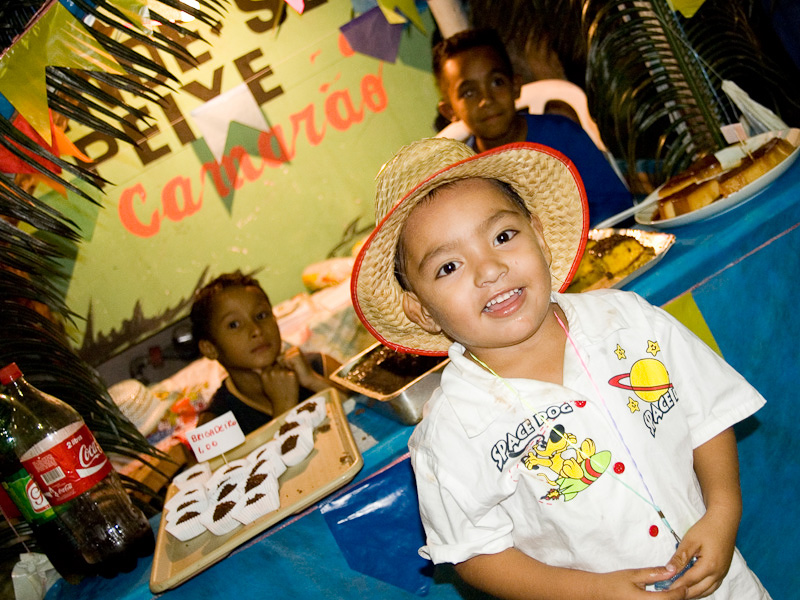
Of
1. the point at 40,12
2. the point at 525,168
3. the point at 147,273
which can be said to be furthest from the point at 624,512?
the point at 147,273

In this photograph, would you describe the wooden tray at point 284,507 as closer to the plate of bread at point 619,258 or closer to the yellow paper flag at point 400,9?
the plate of bread at point 619,258

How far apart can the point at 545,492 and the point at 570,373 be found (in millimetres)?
254

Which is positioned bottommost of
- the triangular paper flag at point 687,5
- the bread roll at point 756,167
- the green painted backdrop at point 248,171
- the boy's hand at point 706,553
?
the boy's hand at point 706,553

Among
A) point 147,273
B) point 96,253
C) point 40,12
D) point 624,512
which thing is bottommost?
point 624,512

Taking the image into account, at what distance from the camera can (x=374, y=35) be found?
3.37 meters

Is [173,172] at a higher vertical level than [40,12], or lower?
lower

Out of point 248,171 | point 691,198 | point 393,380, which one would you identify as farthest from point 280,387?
point 691,198

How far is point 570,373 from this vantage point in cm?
122

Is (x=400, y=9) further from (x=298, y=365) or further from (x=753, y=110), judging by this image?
(x=298, y=365)

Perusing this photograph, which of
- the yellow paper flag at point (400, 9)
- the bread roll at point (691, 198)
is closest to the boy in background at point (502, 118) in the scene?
the yellow paper flag at point (400, 9)

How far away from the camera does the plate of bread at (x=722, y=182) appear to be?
212 centimetres

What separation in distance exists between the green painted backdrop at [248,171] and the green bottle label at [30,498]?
1.79 metres

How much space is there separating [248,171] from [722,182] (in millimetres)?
2523

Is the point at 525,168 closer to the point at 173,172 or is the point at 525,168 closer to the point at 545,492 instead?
the point at 545,492
